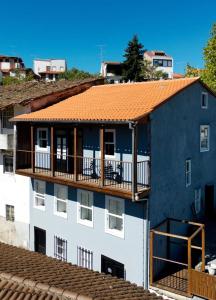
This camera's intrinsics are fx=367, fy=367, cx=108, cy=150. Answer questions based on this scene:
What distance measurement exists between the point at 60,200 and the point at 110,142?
16.8ft

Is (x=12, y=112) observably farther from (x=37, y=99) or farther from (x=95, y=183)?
(x=95, y=183)

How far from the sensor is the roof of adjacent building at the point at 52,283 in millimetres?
8883

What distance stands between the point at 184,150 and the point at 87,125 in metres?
5.77

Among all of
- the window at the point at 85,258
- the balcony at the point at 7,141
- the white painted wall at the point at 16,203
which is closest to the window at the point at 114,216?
the window at the point at 85,258

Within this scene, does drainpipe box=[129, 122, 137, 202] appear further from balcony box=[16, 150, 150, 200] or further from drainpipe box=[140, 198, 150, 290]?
drainpipe box=[140, 198, 150, 290]

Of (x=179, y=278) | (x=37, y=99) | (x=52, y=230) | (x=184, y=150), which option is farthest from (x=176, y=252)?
(x=37, y=99)

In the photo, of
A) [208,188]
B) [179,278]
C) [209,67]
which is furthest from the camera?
[209,67]

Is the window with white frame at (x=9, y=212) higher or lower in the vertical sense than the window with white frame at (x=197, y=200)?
lower

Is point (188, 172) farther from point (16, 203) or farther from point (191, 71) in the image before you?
point (191, 71)

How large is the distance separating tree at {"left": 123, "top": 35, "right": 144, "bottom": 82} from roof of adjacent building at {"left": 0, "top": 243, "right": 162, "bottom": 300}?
53258 millimetres

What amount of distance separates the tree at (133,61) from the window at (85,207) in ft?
151

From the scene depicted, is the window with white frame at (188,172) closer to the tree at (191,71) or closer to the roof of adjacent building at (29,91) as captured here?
the roof of adjacent building at (29,91)

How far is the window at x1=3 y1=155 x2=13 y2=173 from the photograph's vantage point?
25.4 metres

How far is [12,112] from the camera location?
24656 mm
